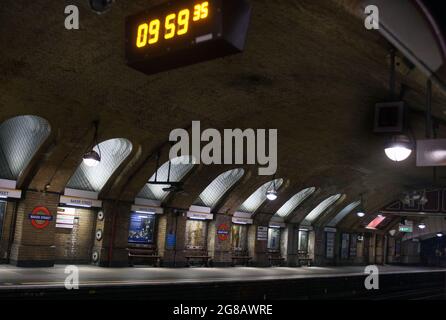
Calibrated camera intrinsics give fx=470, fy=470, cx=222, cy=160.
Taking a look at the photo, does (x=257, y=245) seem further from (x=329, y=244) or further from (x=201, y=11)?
(x=201, y=11)

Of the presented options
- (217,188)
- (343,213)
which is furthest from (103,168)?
(343,213)

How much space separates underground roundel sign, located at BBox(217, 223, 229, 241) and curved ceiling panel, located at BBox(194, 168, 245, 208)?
1182 millimetres

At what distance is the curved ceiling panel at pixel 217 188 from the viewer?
21453 mm

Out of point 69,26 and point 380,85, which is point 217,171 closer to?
point 380,85

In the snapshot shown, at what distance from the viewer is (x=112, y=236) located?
17484mm

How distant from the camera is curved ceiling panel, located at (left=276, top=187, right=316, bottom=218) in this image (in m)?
26.4

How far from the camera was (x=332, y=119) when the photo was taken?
49.9ft

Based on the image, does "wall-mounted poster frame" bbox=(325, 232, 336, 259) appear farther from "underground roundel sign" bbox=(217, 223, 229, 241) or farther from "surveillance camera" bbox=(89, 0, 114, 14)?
"surveillance camera" bbox=(89, 0, 114, 14)

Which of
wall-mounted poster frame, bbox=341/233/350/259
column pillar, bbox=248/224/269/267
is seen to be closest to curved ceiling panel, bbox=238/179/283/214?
column pillar, bbox=248/224/269/267

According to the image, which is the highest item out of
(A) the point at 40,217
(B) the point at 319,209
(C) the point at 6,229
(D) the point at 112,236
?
(B) the point at 319,209

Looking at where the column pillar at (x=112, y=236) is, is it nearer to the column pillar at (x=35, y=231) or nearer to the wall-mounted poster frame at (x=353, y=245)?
the column pillar at (x=35, y=231)

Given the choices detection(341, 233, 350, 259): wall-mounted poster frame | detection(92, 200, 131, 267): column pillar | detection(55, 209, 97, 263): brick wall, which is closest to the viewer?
detection(55, 209, 97, 263): brick wall

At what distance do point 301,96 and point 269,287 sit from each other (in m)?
5.69

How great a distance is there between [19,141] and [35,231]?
9.65 ft
